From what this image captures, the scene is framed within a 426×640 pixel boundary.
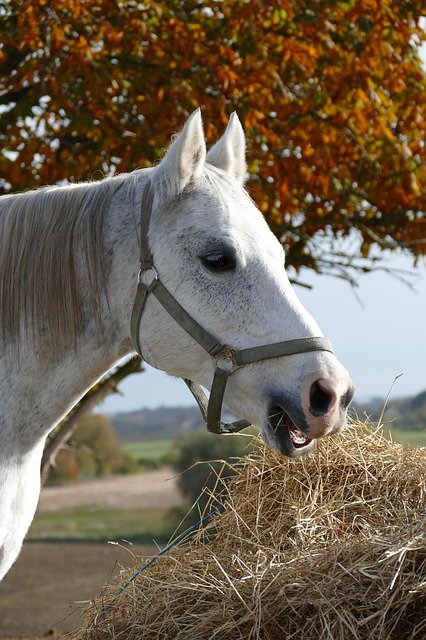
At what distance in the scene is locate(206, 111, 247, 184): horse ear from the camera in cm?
332

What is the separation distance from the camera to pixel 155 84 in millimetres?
6727

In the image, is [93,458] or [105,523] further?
[93,458]

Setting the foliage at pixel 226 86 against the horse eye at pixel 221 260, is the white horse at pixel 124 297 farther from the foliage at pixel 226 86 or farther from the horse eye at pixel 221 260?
the foliage at pixel 226 86

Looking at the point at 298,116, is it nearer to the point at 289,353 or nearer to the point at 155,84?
the point at 155,84

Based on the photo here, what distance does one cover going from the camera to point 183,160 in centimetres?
294

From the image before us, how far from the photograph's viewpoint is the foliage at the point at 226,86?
255 inches

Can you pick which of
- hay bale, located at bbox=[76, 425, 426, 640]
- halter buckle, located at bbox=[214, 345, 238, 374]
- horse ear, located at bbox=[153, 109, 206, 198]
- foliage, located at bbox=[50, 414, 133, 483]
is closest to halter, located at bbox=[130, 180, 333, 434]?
halter buckle, located at bbox=[214, 345, 238, 374]

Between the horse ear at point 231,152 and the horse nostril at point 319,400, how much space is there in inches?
39.9

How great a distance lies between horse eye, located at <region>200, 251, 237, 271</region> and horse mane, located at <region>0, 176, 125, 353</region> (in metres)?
0.42

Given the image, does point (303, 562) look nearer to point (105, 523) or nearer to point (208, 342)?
point (208, 342)

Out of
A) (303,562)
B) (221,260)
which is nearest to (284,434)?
(303,562)

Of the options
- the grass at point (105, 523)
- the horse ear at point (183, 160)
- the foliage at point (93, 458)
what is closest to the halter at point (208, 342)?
the horse ear at point (183, 160)

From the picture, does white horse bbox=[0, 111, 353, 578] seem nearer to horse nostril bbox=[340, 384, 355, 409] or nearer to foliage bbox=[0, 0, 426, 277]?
horse nostril bbox=[340, 384, 355, 409]

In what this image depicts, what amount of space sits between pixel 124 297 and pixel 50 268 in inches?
11.3
